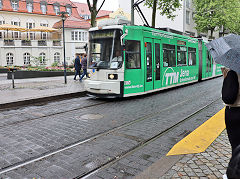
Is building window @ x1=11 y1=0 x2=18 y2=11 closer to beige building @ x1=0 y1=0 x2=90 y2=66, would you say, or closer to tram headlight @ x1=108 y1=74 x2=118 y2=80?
beige building @ x1=0 y1=0 x2=90 y2=66

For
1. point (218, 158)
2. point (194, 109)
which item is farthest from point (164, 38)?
point (218, 158)

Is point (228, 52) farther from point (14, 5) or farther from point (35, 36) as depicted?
point (14, 5)

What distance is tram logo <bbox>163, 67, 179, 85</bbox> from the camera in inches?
476

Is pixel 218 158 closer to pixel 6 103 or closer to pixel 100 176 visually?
pixel 100 176

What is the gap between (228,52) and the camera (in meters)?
2.38

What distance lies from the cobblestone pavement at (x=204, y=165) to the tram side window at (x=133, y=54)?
225 inches

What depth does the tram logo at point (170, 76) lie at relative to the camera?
12.1 m

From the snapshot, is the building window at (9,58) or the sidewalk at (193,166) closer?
the sidewalk at (193,166)

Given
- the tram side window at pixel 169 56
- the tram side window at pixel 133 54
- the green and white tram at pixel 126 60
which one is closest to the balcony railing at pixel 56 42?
the tram side window at pixel 169 56

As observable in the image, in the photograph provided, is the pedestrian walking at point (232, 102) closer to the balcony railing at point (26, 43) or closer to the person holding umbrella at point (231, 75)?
the person holding umbrella at point (231, 75)

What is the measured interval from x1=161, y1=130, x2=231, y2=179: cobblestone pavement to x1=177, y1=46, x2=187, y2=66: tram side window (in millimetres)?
9306

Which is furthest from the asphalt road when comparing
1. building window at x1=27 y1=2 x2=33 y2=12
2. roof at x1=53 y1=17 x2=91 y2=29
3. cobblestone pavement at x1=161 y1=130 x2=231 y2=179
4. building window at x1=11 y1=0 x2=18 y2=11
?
building window at x1=27 y1=2 x2=33 y2=12

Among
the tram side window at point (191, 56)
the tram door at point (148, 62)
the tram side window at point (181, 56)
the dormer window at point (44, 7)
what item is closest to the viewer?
the tram door at point (148, 62)

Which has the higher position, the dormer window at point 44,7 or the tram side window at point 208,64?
the dormer window at point 44,7
